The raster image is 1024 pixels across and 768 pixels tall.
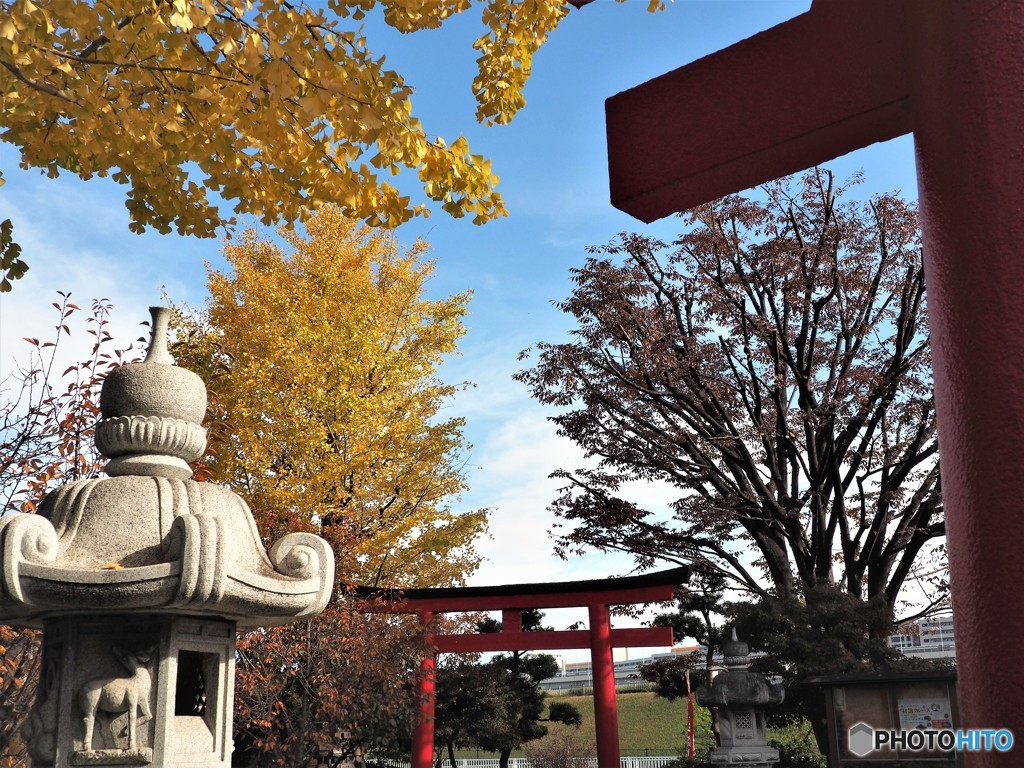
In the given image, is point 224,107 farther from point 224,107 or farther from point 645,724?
point 645,724

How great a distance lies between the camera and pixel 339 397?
14719mm

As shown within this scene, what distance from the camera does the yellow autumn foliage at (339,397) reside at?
14438mm

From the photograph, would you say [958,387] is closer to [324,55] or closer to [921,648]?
[324,55]

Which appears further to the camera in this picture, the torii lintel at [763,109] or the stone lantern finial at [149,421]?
the stone lantern finial at [149,421]

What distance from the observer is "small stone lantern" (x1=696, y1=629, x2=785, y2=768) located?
1258 cm

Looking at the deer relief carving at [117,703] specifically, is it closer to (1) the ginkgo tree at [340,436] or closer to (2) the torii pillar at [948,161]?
(2) the torii pillar at [948,161]

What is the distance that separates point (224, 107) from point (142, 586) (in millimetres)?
2786

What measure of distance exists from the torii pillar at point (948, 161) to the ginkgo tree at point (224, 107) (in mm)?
3020

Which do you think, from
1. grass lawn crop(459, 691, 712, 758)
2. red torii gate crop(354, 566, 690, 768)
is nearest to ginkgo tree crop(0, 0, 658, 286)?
red torii gate crop(354, 566, 690, 768)

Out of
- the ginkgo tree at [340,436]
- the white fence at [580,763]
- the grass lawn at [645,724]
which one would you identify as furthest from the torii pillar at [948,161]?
the grass lawn at [645,724]

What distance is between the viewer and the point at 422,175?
5137mm

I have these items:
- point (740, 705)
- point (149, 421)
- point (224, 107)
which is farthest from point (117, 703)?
point (740, 705)

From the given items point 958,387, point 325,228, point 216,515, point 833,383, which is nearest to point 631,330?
point 833,383

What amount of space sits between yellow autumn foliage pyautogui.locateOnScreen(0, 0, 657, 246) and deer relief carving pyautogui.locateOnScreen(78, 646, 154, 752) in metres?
2.99
